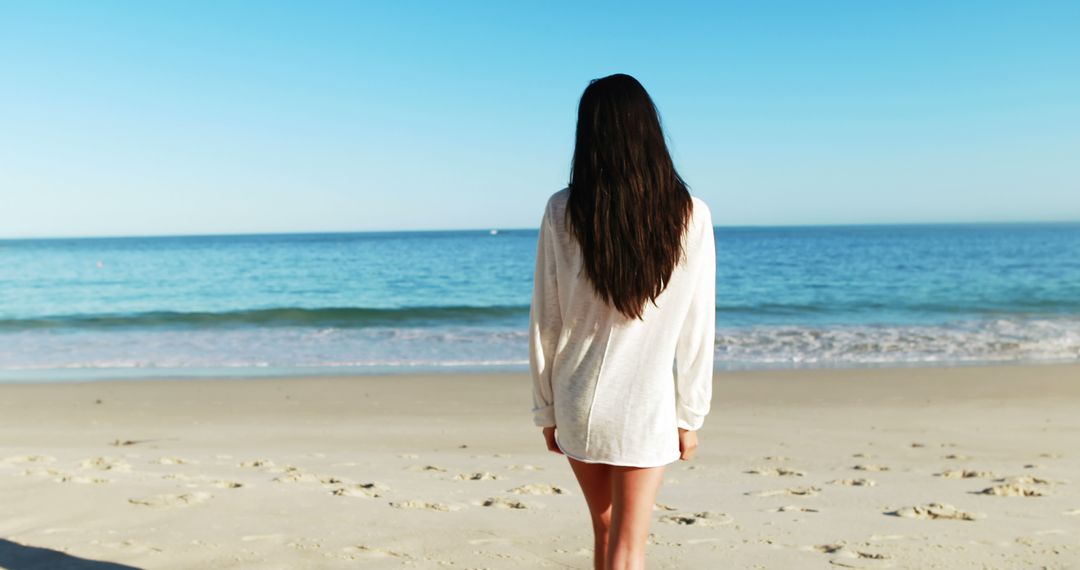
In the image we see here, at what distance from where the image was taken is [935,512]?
3965mm

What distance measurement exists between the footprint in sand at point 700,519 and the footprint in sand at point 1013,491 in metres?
1.64

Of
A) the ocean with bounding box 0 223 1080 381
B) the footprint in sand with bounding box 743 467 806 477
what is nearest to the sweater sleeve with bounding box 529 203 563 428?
the footprint in sand with bounding box 743 467 806 477

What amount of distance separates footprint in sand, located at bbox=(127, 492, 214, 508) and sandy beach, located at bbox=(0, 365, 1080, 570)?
0.02 meters

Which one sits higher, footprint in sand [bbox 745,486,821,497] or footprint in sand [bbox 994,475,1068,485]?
footprint in sand [bbox 994,475,1068,485]

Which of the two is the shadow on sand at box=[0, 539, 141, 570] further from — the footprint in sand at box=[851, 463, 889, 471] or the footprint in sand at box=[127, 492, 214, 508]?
the footprint in sand at box=[851, 463, 889, 471]

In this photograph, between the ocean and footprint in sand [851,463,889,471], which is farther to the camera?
the ocean

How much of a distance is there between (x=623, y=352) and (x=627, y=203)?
1.19 feet

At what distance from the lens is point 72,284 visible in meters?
26.6

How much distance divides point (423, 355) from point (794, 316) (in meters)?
9.41

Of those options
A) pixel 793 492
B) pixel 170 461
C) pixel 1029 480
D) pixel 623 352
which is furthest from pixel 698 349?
pixel 170 461

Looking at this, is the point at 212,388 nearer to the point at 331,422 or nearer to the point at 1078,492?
the point at 331,422

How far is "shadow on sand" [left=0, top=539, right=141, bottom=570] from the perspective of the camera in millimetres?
3260

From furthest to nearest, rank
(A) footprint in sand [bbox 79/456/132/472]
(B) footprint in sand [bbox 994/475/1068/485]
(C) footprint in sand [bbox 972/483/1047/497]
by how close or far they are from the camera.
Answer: (A) footprint in sand [bbox 79/456/132/472] → (B) footprint in sand [bbox 994/475/1068/485] → (C) footprint in sand [bbox 972/483/1047/497]

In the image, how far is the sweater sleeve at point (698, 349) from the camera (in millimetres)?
1919
